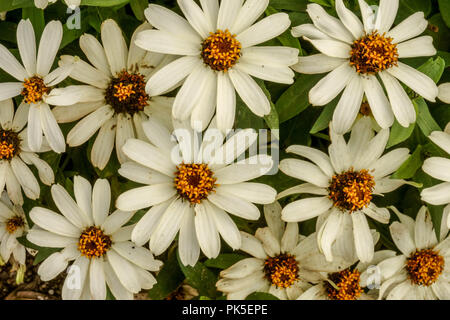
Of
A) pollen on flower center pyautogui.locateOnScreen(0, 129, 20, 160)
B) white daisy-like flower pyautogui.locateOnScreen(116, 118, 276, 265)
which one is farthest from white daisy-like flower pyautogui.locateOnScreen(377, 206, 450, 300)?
pollen on flower center pyautogui.locateOnScreen(0, 129, 20, 160)

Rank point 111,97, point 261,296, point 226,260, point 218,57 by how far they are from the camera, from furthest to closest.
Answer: point 226,260
point 261,296
point 111,97
point 218,57

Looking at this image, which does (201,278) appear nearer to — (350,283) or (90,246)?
(90,246)

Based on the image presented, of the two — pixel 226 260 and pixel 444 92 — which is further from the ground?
pixel 444 92

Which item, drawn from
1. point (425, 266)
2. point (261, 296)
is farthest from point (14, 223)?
point (425, 266)

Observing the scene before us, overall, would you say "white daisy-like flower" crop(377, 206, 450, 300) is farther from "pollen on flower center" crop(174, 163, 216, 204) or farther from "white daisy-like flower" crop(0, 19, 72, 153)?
"white daisy-like flower" crop(0, 19, 72, 153)

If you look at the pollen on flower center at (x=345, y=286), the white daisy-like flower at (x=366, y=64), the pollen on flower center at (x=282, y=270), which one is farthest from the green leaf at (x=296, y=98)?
the pollen on flower center at (x=345, y=286)

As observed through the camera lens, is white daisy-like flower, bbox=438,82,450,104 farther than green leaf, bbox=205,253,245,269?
No

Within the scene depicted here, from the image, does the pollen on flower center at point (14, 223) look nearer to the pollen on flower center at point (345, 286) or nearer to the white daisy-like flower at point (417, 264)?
the pollen on flower center at point (345, 286)
